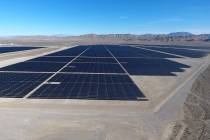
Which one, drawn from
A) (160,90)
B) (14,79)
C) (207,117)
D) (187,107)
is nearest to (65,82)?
(14,79)

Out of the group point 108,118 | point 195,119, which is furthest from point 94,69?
point 195,119

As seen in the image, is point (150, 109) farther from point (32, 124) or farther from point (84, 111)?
point (32, 124)

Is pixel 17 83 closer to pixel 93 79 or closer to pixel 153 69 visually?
pixel 93 79

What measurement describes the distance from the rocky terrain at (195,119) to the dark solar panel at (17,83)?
12.3 meters

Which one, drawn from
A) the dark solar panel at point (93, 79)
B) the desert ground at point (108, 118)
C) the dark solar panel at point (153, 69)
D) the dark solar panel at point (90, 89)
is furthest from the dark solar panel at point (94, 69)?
the desert ground at point (108, 118)

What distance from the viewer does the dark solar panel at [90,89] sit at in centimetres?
2308

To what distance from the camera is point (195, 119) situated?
1722cm

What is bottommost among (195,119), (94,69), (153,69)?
(153,69)

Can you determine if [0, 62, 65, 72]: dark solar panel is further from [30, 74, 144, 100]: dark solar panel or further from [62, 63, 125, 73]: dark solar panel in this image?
[30, 74, 144, 100]: dark solar panel

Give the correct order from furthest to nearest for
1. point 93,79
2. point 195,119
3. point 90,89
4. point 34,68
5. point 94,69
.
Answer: point 94,69 → point 34,68 → point 93,79 → point 90,89 → point 195,119

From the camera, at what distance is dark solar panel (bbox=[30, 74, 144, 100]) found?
75.7 ft

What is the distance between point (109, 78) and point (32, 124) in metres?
17.6

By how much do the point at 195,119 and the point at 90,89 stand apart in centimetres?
1089

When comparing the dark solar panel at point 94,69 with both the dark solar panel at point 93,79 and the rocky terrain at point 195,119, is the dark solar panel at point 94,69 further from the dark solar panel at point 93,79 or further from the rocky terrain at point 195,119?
the rocky terrain at point 195,119
